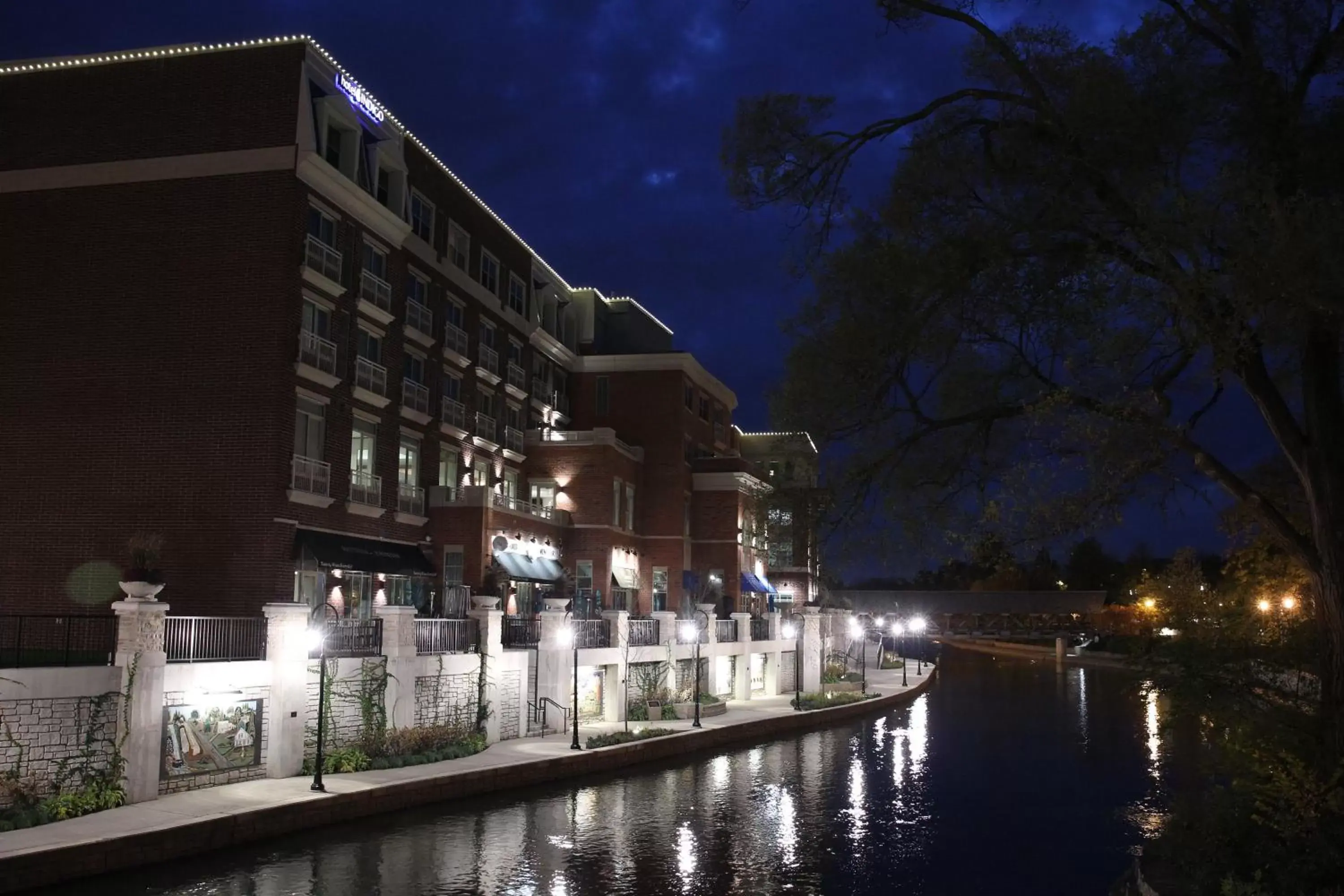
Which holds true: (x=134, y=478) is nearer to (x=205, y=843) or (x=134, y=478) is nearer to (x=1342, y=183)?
(x=205, y=843)

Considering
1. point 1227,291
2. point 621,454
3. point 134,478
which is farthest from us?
point 621,454

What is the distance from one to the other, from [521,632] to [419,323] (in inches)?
513

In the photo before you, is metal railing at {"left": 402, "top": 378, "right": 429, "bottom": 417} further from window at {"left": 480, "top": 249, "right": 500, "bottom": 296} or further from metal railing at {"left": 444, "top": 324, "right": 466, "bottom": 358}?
window at {"left": 480, "top": 249, "right": 500, "bottom": 296}

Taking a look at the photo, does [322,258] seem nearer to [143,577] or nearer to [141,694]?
[143,577]

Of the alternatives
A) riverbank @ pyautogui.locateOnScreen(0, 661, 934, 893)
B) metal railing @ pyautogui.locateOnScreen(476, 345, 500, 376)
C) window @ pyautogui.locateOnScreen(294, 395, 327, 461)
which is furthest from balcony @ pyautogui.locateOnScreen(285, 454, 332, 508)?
metal railing @ pyautogui.locateOnScreen(476, 345, 500, 376)

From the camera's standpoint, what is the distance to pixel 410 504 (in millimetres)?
38844

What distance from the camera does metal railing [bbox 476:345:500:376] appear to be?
44.8 m

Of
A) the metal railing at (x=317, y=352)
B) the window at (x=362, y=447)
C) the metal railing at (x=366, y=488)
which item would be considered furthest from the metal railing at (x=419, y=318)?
the metal railing at (x=366, y=488)

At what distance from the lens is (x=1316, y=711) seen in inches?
557

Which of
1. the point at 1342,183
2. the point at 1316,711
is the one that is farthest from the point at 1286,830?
the point at 1342,183

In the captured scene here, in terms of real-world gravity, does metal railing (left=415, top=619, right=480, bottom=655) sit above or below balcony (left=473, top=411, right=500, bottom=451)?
below

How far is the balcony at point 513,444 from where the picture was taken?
155 feet

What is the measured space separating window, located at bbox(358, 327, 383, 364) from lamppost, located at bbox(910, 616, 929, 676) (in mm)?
35598

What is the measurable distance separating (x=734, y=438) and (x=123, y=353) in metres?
44.6
